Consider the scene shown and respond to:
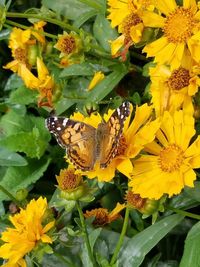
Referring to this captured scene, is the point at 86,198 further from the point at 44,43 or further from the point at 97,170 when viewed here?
the point at 44,43

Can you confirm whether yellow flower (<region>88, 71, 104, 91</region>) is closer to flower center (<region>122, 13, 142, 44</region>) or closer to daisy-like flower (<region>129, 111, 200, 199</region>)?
flower center (<region>122, 13, 142, 44</region>)

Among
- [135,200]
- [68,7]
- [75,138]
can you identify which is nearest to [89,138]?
[75,138]

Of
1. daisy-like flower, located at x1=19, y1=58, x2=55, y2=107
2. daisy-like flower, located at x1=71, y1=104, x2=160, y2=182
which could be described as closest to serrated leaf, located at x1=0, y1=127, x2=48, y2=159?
daisy-like flower, located at x1=19, y1=58, x2=55, y2=107

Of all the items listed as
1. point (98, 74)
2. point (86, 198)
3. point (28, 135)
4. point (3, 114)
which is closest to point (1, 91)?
point (3, 114)

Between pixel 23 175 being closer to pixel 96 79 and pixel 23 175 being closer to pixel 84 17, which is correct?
pixel 96 79

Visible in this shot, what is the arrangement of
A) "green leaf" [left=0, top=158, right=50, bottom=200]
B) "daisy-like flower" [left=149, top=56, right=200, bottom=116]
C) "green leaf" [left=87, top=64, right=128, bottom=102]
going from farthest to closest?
"green leaf" [left=0, top=158, right=50, bottom=200]
"green leaf" [left=87, top=64, right=128, bottom=102]
"daisy-like flower" [left=149, top=56, right=200, bottom=116]

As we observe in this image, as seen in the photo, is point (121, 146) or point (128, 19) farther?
point (128, 19)
